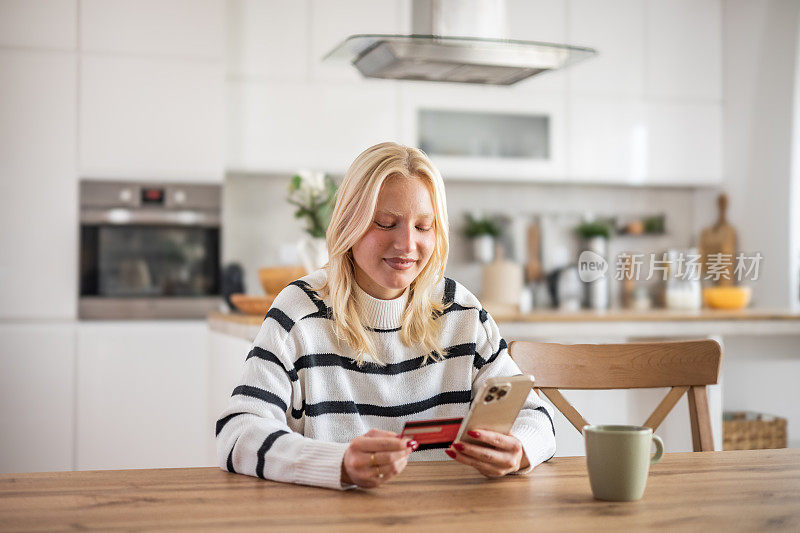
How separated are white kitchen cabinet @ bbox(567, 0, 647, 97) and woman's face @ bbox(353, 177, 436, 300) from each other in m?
3.38

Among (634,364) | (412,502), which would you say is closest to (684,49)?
(634,364)

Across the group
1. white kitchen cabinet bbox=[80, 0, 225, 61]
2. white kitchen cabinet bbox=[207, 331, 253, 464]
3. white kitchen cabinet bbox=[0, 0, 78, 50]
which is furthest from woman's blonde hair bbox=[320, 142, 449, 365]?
white kitchen cabinet bbox=[0, 0, 78, 50]

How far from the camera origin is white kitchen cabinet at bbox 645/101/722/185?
4.77 m

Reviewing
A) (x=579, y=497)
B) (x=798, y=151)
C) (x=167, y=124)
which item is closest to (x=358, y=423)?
(x=579, y=497)

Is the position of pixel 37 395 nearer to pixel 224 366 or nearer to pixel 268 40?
pixel 224 366

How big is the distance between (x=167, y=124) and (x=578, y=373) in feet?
8.88

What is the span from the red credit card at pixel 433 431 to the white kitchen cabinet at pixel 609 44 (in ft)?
12.2

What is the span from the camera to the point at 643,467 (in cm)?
107

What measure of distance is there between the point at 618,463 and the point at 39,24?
3.50 m

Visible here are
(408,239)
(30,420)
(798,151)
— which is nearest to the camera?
(408,239)

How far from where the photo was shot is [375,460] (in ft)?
3.61

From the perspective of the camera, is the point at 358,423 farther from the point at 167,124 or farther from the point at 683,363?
the point at 167,124

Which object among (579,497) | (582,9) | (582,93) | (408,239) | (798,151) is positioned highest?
(582,9)

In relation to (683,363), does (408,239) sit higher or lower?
higher
